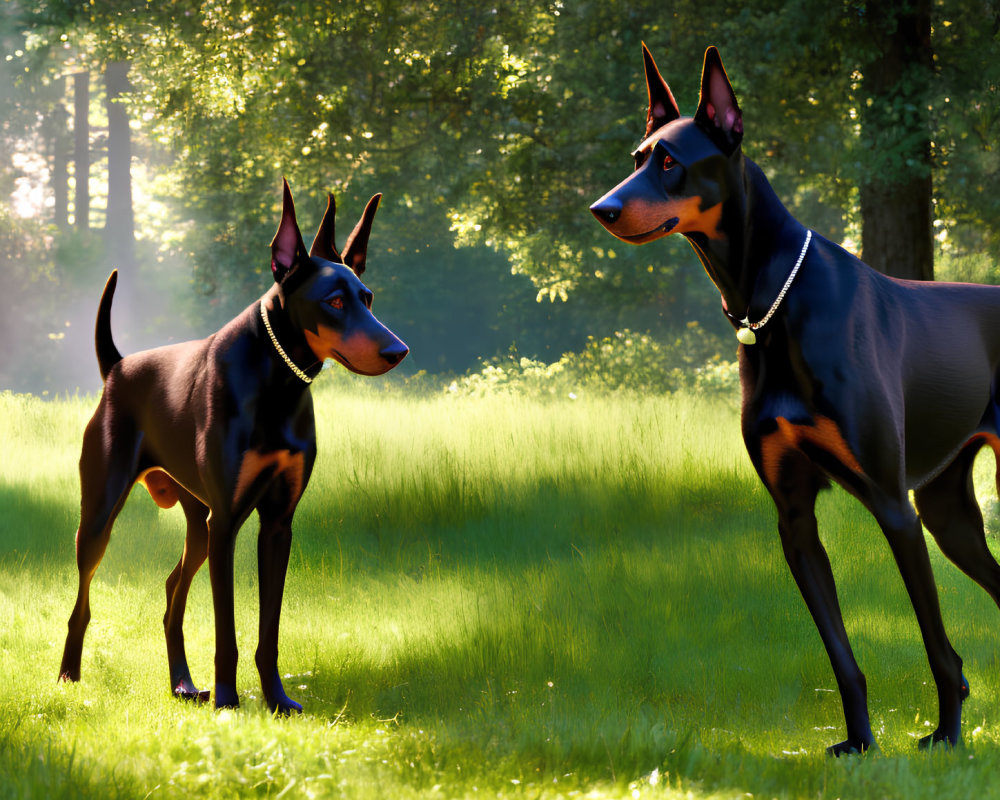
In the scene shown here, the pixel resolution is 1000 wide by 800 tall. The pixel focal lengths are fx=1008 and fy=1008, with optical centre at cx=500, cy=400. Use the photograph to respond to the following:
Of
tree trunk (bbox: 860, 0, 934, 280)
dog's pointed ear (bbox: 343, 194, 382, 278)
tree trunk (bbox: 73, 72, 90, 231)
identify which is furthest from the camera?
tree trunk (bbox: 73, 72, 90, 231)

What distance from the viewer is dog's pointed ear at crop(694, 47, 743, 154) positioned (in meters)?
3.62

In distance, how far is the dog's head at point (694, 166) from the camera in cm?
354

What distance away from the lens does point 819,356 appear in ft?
11.9

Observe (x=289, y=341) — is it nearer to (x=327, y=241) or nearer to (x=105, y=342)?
(x=327, y=241)

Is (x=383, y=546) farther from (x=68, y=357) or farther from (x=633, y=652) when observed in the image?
(x=68, y=357)

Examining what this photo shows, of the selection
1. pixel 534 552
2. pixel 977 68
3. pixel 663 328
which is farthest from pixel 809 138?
pixel 663 328

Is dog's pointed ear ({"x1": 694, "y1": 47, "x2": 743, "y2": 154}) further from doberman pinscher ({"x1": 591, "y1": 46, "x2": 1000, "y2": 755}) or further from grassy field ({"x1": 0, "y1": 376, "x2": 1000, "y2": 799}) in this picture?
grassy field ({"x1": 0, "y1": 376, "x2": 1000, "y2": 799})

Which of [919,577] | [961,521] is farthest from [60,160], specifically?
[919,577]

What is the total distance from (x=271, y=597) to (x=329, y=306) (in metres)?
1.30

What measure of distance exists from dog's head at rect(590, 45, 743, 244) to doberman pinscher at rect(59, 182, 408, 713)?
3.59ft

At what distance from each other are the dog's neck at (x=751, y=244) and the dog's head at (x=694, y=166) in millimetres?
63

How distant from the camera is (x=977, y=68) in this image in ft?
30.7

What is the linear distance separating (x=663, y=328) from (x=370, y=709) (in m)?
25.2

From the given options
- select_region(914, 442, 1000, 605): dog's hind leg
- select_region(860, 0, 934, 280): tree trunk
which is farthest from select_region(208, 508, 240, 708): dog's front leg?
select_region(860, 0, 934, 280): tree trunk
